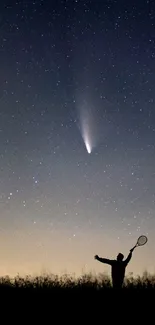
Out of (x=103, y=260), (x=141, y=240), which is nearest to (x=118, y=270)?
(x=103, y=260)

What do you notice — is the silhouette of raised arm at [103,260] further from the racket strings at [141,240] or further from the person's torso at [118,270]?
the racket strings at [141,240]

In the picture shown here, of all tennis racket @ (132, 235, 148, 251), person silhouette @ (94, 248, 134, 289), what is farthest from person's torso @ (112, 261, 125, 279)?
tennis racket @ (132, 235, 148, 251)

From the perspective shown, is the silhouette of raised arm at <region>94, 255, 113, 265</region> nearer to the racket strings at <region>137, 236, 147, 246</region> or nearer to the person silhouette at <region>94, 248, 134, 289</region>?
the person silhouette at <region>94, 248, 134, 289</region>

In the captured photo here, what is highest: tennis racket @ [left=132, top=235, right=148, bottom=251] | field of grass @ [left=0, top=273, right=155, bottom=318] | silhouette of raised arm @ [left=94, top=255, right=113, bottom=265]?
tennis racket @ [left=132, top=235, right=148, bottom=251]

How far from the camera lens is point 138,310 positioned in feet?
28.9

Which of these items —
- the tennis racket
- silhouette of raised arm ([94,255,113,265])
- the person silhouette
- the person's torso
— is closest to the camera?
the person silhouette

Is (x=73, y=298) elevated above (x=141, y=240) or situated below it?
below

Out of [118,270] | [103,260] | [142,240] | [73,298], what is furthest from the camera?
[142,240]

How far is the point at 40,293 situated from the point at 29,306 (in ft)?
4.37

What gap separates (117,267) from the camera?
12164 millimetres

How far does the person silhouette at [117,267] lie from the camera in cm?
1186

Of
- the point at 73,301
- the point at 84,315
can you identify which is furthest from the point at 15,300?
the point at 84,315

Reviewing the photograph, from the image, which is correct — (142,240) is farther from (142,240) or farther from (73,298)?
(73,298)

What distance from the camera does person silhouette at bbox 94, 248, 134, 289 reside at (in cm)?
1186
